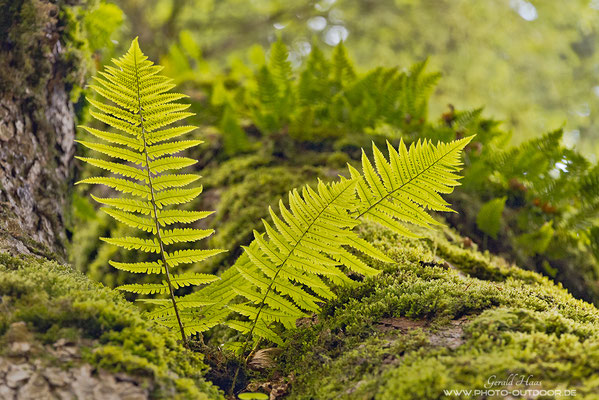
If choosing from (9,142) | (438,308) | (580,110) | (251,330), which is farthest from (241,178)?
(580,110)

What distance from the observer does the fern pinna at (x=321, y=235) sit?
176cm

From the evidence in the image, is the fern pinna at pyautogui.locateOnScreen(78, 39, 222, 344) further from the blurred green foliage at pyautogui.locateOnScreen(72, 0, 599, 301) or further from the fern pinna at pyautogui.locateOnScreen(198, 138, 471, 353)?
the blurred green foliage at pyautogui.locateOnScreen(72, 0, 599, 301)

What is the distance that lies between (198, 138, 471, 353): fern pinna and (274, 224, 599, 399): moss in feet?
0.46

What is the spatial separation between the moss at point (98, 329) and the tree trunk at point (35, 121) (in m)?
0.54

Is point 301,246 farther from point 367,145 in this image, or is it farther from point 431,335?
point 367,145

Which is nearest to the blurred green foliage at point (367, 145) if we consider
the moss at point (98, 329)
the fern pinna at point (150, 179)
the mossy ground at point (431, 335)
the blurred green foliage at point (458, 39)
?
the mossy ground at point (431, 335)

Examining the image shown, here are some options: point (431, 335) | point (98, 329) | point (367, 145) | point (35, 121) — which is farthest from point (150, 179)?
point (367, 145)

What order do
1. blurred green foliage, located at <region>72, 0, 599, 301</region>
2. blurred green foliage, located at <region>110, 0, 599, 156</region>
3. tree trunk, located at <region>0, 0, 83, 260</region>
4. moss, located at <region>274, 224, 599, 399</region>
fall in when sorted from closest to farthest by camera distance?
moss, located at <region>274, 224, 599, 399</region> < tree trunk, located at <region>0, 0, 83, 260</region> < blurred green foliage, located at <region>72, 0, 599, 301</region> < blurred green foliage, located at <region>110, 0, 599, 156</region>

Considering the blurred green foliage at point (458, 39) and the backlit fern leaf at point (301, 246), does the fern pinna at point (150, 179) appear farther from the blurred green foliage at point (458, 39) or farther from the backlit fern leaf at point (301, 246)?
the blurred green foliage at point (458, 39)

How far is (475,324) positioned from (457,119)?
229 cm

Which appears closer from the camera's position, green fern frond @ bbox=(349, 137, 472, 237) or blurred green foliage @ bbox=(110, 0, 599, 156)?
green fern frond @ bbox=(349, 137, 472, 237)

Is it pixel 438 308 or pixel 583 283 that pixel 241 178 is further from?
pixel 583 283

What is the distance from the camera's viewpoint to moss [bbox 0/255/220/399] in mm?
1324

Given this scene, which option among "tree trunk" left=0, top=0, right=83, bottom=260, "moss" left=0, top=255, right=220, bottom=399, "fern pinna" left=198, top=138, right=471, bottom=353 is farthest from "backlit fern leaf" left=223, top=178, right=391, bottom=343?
"tree trunk" left=0, top=0, right=83, bottom=260
